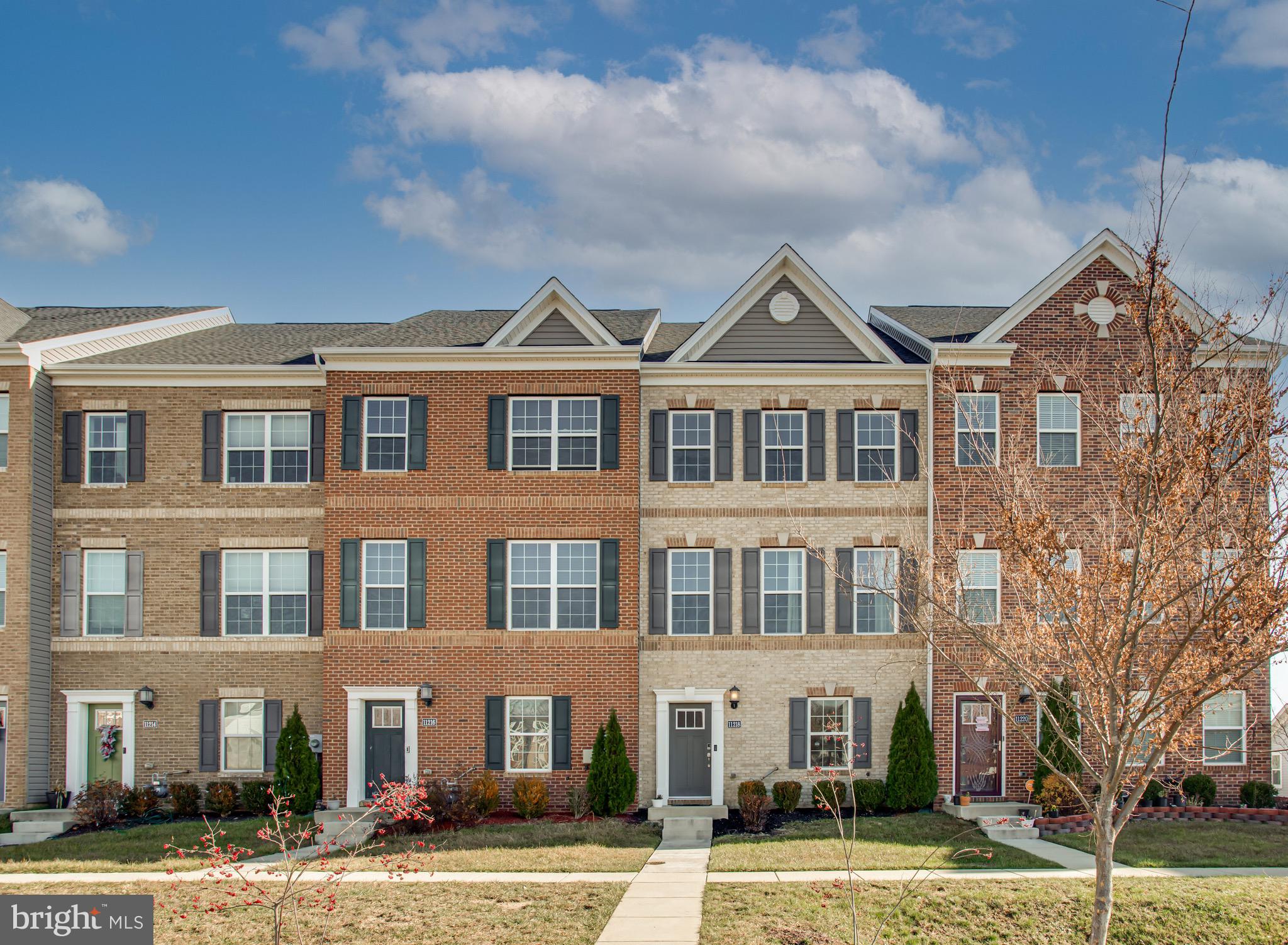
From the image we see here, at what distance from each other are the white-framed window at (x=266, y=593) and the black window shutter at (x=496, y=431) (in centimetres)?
450

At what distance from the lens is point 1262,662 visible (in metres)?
10.1

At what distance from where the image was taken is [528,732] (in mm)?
22016


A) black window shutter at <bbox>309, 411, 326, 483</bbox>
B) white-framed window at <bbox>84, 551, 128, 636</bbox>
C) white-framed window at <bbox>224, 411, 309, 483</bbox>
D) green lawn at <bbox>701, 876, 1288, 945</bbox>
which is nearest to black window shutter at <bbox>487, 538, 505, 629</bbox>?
black window shutter at <bbox>309, 411, 326, 483</bbox>

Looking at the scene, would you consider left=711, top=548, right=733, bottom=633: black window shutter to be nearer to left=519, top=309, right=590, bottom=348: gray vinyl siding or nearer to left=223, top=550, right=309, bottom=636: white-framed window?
left=519, top=309, right=590, bottom=348: gray vinyl siding

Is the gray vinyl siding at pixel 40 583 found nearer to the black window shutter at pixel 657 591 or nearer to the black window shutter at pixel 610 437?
the black window shutter at pixel 610 437

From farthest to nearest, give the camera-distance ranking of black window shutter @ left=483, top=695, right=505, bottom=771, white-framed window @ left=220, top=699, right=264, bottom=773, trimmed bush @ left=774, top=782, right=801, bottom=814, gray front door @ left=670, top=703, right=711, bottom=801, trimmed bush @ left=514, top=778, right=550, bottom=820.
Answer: white-framed window @ left=220, top=699, right=264, bottom=773, gray front door @ left=670, top=703, right=711, bottom=801, black window shutter @ left=483, top=695, right=505, bottom=771, trimmed bush @ left=774, top=782, right=801, bottom=814, trimmed bush @ left=514, top=778, right=550, bottom=820

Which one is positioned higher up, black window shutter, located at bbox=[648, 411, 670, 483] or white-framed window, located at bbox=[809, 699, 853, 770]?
black window shutter, located at bbox=[648, 411, 670, 483]

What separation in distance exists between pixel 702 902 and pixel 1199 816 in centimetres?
1170

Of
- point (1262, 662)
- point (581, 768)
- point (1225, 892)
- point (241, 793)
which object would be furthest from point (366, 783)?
point (1262, 662)

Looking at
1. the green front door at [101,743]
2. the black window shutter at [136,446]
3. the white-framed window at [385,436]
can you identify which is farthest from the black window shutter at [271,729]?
the black window shutter at [136,446]

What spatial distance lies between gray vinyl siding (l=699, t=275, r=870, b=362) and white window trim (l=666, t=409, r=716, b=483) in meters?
1.20

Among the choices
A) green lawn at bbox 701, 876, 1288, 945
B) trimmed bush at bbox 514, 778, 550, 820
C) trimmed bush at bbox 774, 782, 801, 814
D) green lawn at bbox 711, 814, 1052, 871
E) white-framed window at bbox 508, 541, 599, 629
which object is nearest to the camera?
green lawn at bbox 701, 876, 1288, 945

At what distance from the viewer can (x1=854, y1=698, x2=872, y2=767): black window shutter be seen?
73.4 feet

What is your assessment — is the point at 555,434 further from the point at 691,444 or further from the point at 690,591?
the point at 690,591
